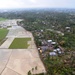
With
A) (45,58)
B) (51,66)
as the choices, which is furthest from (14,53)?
(51,66)

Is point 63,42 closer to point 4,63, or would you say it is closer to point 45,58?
point 45,58

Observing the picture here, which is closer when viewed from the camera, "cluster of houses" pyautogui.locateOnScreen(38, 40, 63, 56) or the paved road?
the paved road

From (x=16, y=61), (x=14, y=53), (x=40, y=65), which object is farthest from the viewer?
(x=14, y=53)

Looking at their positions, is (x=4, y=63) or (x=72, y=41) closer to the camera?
(x=4, y=63)

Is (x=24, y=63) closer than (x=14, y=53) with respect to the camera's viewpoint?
Yes

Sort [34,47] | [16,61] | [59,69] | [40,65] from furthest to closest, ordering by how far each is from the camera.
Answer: [34,47] < [16,61] < [40,65] < [59,69]

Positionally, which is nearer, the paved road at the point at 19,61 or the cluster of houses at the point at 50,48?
the paved road at the point at 19,61

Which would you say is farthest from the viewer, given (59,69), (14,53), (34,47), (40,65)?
(34,47)

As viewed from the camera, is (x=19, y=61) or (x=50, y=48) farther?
(x=50, y=48)

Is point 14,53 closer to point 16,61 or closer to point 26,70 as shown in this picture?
point 16,61

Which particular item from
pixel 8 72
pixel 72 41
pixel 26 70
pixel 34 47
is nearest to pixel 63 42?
pixel 72 41
